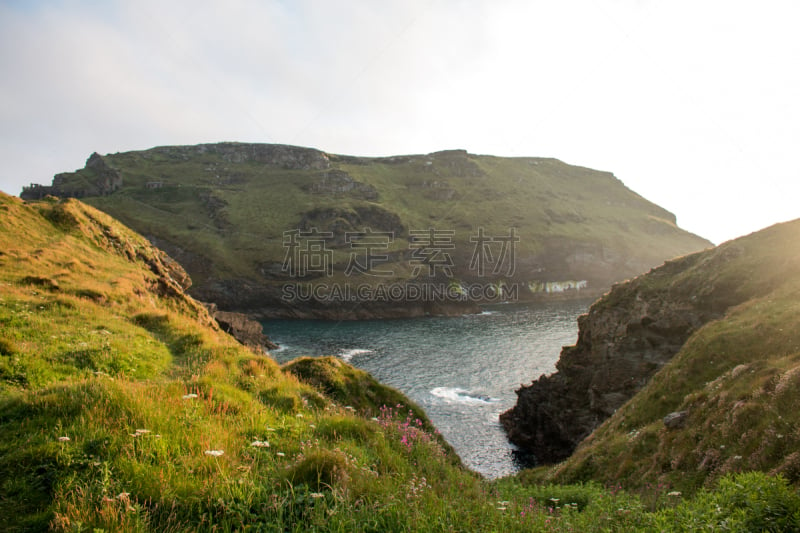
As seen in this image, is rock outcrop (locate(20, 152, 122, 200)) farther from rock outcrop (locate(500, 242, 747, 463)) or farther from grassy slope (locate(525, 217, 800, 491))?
grassy slope (locate(525, 217, 800, 491))

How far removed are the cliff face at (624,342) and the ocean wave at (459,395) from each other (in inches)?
238

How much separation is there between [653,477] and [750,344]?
32.3 feet

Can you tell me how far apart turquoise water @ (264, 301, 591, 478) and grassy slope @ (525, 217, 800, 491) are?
18.4m

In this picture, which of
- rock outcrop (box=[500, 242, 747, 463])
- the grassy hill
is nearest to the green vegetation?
rock outcrop (box=[500, 242, 747, 463])

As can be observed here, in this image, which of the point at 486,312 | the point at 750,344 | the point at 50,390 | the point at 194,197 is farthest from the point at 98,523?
the point at 194,197

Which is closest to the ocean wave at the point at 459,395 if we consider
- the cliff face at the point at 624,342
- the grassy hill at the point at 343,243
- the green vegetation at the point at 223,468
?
the cliff face at the point at 624,342

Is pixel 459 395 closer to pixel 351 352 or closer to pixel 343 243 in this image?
pixel 351 352

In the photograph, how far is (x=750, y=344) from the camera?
20094 millimetres

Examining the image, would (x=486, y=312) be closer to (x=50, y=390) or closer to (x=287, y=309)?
(x=287, y=309)

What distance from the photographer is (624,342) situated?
3597 cm

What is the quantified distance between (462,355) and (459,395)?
18.7 meters

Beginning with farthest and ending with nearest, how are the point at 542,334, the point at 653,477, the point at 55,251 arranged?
the point at 542,334, the point at 55,251, the point at 653,477

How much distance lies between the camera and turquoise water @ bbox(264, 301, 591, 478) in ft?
145

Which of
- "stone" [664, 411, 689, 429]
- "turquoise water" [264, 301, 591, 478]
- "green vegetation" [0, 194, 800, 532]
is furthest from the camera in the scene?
"turquoise water" [264, 301, 591, 478]
